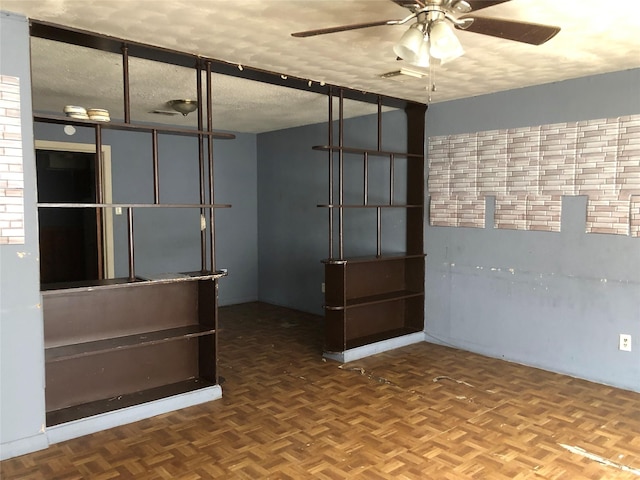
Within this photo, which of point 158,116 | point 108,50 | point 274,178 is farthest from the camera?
point 274,178

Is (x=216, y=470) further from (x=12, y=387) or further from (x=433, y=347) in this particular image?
(x=433, y=347)

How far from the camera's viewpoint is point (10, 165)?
8.50ft

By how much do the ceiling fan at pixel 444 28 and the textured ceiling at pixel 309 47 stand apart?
32 centimetres

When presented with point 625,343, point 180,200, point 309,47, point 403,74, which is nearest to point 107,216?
point 180,200

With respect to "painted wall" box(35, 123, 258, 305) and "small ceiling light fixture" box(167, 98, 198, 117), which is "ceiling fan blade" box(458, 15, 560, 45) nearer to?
"small ceiling light fixture" box(167, 98, 198, 117)

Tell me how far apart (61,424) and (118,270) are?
304 cm

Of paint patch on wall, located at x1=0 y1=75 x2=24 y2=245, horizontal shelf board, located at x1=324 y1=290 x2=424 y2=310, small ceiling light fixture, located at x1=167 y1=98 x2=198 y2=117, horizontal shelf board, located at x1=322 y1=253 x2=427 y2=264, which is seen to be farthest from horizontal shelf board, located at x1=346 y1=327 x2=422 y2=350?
paint patch on wall, located at x1=0 y1=75 x2=24 y2=245

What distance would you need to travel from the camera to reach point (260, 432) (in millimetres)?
2984

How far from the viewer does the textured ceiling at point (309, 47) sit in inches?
98.9

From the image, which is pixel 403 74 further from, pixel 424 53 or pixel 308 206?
pixel 308 206

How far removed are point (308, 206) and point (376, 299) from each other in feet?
6.43

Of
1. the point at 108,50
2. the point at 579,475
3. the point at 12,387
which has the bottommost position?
the point at 579,475

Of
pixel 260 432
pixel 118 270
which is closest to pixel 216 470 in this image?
pixel 260 432

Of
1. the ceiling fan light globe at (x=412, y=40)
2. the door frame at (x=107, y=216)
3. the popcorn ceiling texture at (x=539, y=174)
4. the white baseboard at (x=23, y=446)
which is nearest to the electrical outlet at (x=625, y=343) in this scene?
the popcorn ceiling texture at (x=539, y=174)
